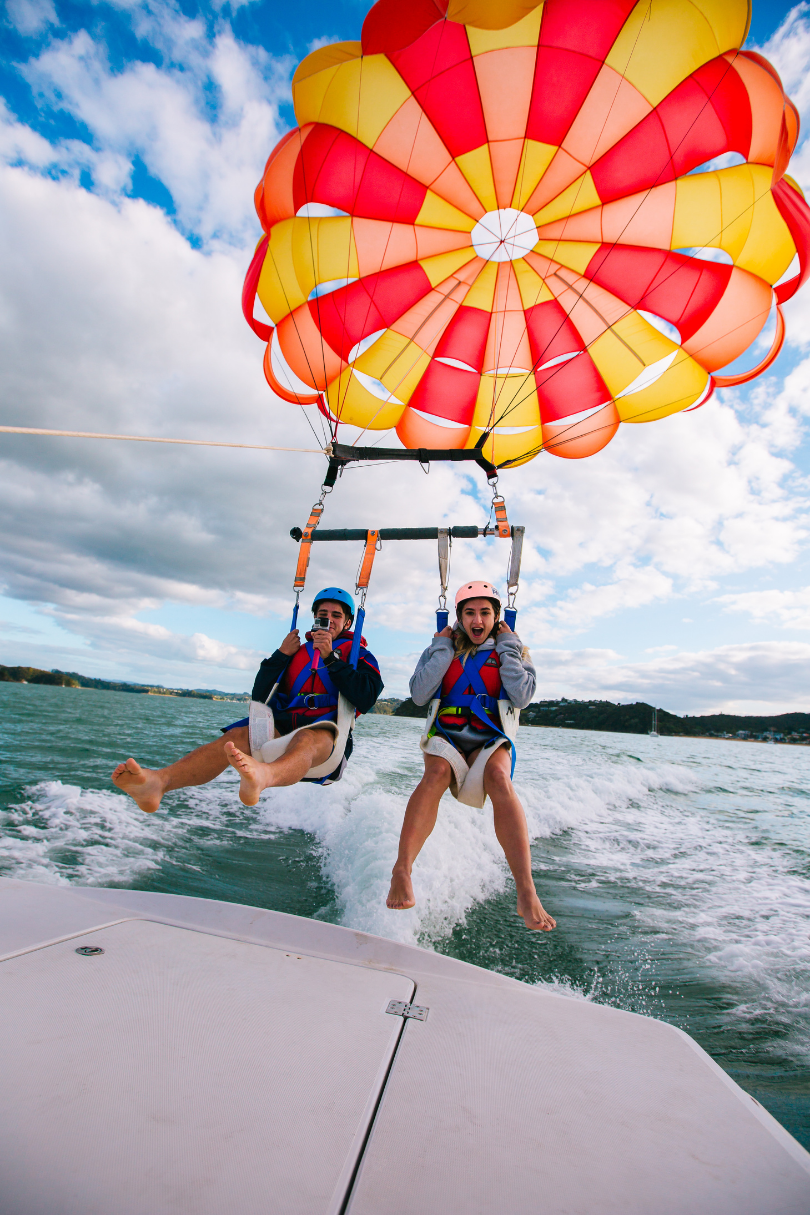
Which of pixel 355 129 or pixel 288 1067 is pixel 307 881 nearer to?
pixel 288 1067

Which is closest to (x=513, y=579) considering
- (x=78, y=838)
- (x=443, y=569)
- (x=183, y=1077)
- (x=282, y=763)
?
(x=443, y=569)

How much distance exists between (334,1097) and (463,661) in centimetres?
232

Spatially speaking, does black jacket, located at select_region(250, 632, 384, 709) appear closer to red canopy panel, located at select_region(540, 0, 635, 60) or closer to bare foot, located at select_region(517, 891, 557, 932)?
bare foot, located at select_region(517, 891, 557, 932)

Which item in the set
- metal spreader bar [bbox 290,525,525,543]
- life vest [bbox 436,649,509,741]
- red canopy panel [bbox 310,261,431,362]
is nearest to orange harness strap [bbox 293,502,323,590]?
metal spreader bar [bbox 290,525,525,543]

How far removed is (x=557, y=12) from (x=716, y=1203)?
207 inches

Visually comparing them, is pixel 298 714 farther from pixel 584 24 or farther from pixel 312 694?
pixel 584 24

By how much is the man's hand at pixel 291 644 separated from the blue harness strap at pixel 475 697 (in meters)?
0.91

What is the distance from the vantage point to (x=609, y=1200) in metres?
1.09

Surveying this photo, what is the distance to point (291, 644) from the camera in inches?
133

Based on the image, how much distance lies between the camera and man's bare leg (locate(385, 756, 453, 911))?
2.63m

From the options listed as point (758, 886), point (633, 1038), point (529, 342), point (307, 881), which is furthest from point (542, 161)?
point (758, 886)

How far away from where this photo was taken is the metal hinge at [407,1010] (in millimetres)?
1692

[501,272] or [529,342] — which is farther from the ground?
[501,272]

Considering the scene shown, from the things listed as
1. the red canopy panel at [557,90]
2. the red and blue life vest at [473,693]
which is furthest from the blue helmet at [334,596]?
the red canopy panel at [557,90]
